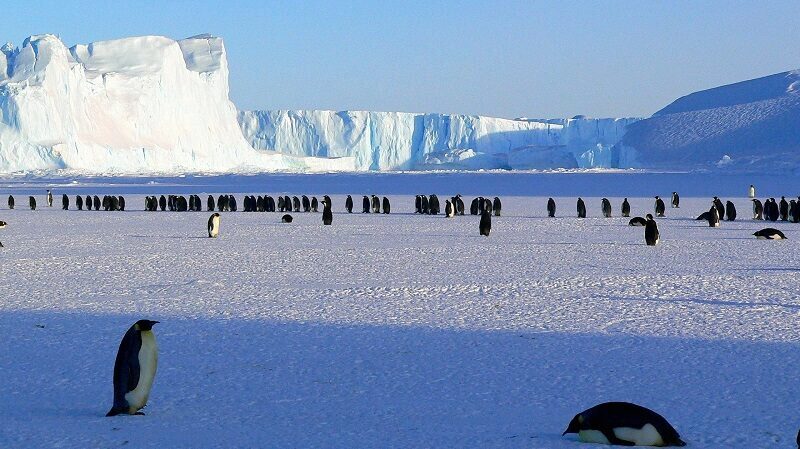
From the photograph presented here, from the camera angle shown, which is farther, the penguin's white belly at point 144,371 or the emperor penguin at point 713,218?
the emperor penguin at point 713,218

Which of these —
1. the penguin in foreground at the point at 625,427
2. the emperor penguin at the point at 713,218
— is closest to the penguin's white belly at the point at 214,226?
the emperor penguin at the point at 713,218

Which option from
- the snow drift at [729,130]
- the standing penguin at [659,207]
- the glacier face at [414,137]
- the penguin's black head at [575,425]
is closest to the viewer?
the penguin's black head at [575,425]

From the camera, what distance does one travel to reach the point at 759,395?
453 centimetres

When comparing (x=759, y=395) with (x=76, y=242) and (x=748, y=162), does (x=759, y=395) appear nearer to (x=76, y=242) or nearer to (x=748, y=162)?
(x=76, y=242)

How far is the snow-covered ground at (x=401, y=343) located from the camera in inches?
159

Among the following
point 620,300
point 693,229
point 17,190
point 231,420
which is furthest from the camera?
point 17,190

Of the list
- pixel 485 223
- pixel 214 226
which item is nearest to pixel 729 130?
pixel 485 223

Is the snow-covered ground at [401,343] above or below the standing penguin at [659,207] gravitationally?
above

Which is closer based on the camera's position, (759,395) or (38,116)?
(759,395)

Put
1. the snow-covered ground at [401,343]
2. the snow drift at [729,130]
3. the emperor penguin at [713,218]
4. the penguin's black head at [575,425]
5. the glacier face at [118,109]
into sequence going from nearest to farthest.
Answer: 1. the penguin's black head at [575,425]
2. the snow-covered ground at [401,343]
3. the emperor penguin at [713,218]
4. the glacier face at [118,109]
5. the snow drift at [729,130]

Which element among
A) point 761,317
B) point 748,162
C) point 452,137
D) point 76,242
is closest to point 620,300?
point 761,317

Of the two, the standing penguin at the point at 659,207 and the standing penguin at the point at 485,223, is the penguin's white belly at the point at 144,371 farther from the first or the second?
the standing penguin at the point at 659,207

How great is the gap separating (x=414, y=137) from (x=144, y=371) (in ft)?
285

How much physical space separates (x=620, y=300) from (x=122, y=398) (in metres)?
4.64
